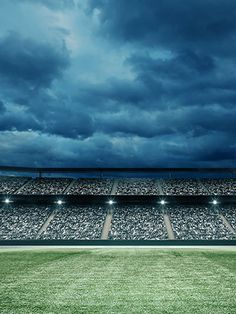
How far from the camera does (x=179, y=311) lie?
249 inches

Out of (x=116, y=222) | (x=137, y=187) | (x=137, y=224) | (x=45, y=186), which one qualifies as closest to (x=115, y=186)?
(x=137, y=187)

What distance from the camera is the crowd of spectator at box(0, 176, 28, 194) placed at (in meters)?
48.4

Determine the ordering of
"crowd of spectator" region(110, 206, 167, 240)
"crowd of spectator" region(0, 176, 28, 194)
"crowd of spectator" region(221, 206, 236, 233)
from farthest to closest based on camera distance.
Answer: "crowd of spectator" region(0, 176, 28, 194) < "crowd of spectator" region(221, 206, 236, 233) < "crowd of spectator" region(110, 206, 167, 240)

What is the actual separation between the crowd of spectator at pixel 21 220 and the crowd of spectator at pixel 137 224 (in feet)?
27.5

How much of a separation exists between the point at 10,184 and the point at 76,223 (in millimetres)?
13793

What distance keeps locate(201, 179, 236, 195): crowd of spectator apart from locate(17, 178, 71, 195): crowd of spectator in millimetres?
18998

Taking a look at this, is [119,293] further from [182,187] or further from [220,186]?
[220,186]

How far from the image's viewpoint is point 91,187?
5025 cm

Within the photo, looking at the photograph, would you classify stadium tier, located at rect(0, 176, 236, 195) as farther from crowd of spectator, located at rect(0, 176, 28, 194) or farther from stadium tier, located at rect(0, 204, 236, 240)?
stadium tier, located at rect(0, 204, 236, 240)

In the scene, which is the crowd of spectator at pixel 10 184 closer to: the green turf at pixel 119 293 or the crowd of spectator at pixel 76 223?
→ the crowd of spectator at pixel 76 223

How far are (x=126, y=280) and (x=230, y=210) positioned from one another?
124 ft

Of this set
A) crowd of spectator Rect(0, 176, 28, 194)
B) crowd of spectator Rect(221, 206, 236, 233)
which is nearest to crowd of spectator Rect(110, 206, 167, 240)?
crowd of spectator Rect(221, 206, 236, 233)

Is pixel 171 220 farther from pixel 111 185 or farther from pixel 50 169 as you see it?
pixel 50 169

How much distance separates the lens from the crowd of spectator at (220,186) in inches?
1865
